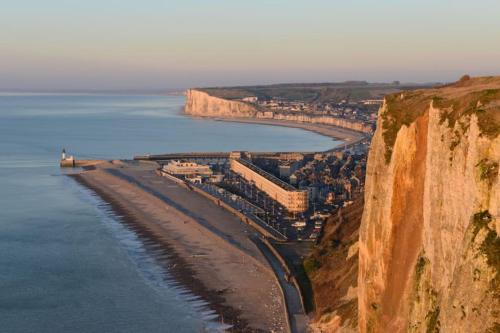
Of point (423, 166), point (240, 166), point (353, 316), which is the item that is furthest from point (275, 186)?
point (423, 166)

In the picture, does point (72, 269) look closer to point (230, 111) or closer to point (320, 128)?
point (320, 128)

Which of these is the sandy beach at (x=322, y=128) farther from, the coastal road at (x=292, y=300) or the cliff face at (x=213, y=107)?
the coastal road at (x=292, y=300)

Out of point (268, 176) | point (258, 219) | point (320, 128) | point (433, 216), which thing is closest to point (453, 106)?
point (433, 216)

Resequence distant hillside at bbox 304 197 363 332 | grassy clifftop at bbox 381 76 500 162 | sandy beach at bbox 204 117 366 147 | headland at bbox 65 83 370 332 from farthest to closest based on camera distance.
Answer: sandy beach at bbox 204 117 366 147
headland at bbox 65 83 370 332
distant hillside at bbox 304 197 363 332
grassy clifftop at bbox 381 76 500 162

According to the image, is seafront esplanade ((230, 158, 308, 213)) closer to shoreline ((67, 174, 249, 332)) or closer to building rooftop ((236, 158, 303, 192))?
building rooftop ((236, 158, 303, 192))

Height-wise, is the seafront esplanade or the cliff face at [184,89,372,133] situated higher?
the seafront esplanade

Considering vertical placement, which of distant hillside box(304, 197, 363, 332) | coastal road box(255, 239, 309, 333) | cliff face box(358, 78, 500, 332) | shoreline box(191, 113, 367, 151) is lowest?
shoreline box(191, 113, 367, 151)

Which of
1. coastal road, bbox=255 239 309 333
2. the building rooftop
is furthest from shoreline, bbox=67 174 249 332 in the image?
the building rooftop
